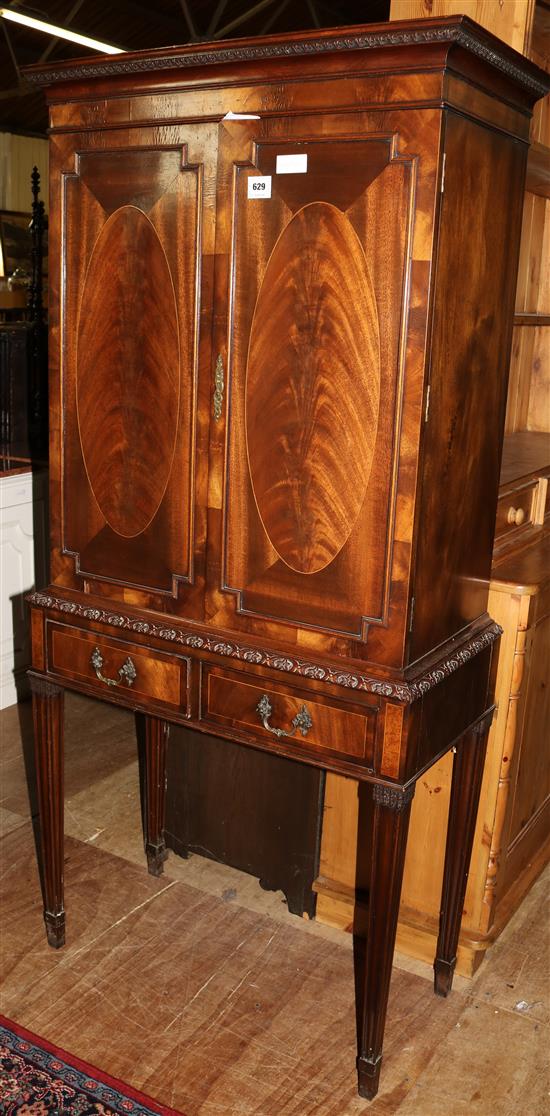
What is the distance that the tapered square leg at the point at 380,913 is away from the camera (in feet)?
6.33

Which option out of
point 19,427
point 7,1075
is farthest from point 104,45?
point 7,1075

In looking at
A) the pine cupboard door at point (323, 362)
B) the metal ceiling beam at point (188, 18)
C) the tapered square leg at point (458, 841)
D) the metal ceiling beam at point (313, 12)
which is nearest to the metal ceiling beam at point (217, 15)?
the metal ceiling beam at point (188, 18)

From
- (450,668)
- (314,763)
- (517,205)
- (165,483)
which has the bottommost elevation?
(314,763)

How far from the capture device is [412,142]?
169 cm

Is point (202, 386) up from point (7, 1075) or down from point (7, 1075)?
up

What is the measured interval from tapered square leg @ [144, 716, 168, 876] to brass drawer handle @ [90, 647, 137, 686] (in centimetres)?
62

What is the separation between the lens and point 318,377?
1.85 meters

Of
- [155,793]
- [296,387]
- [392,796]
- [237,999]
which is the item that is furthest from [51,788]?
[296,387]

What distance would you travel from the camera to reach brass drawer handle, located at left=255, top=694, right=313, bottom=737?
1.98m

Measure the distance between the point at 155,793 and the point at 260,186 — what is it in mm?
1764

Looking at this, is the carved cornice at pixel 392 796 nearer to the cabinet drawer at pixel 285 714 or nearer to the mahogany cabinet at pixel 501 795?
the cabinet drawer at pixel 285 714

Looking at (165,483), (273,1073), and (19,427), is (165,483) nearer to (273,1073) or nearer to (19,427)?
(273,1073)

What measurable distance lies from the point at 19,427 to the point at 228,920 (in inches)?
92.9

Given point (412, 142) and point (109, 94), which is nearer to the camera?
point (412, 142)
